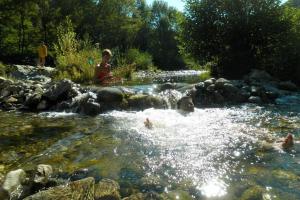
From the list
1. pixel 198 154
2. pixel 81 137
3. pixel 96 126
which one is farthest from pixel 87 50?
pixel 198 154

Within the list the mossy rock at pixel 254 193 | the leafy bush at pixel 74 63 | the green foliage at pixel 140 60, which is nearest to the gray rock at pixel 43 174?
the mossy rock at pixel 254 193

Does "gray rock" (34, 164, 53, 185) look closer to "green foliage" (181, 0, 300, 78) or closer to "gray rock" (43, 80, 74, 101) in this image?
"gray rock" (43, 80, 74, 101)

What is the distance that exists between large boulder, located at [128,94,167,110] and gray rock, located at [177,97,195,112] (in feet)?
A: 1.72

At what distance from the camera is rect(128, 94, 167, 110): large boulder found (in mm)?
11172

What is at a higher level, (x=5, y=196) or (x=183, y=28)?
(x=183, y=28)

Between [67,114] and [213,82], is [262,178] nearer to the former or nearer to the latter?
[67,114]

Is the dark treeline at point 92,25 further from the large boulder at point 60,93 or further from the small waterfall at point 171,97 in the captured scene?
the large boulder at point 60,93

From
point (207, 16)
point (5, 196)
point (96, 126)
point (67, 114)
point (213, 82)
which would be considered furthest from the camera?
point (207, 16)

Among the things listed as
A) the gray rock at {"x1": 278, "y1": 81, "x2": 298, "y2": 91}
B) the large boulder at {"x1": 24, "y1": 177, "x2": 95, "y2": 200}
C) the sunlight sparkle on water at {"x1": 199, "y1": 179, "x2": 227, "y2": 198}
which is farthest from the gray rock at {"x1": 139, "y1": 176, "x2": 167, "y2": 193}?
the gray rock at {"x1": 278, "y1": 81, "x2": 298, "y2": 91}

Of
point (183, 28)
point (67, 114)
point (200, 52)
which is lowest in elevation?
point (67, 114)

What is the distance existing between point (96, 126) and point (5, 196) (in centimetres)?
425

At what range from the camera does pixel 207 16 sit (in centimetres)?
1900

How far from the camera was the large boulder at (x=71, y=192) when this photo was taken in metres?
4.13

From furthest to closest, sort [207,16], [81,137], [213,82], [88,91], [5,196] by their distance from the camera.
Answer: [207,16]
[213,82]
[88,91]
[81,137]
[5,196]
